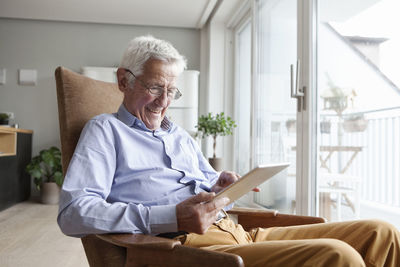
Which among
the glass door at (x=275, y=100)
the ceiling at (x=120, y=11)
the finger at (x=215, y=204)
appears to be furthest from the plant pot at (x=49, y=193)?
the finger at (x=215, y=204)

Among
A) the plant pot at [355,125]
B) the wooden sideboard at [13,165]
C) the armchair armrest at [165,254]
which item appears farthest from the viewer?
the wooden sideboard at [13,165]

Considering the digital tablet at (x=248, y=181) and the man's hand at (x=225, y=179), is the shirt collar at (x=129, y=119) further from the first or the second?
the digital tablet at (x=248, y=181)

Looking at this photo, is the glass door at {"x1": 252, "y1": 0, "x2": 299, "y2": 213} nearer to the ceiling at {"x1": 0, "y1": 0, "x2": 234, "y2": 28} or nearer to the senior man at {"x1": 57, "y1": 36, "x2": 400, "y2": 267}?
the ceiling at {"x1": 0, "y1": 0, "x2": 234, "y2": 28}

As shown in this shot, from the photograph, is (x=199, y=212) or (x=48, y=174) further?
(x=48, y=174)

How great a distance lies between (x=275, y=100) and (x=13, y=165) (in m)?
3.04

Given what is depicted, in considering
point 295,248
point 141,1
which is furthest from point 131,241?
point 141,1

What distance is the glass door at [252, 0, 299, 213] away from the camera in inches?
106

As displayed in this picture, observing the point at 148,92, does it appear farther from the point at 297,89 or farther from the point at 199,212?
the point at 297,89

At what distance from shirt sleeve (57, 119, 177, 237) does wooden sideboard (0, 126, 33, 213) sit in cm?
318

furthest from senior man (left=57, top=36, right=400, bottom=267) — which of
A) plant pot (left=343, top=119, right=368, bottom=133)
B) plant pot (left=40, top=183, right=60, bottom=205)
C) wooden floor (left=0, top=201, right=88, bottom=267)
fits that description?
plant pot (left=40, top=183, right=60, bottom=205)

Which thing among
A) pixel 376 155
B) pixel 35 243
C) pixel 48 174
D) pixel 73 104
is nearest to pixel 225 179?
pixel 73 104

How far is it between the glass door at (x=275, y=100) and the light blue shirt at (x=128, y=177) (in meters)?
1.30

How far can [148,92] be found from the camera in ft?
4.51

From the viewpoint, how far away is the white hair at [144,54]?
135cm
